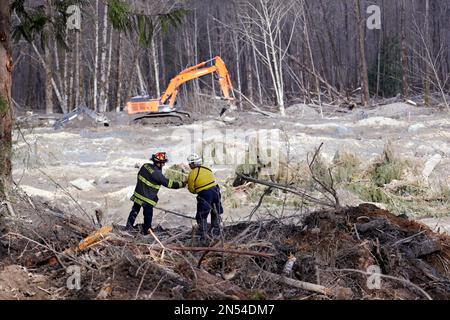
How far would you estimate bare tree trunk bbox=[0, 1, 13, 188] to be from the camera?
7.46 m

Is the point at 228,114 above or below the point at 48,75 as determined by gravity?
below

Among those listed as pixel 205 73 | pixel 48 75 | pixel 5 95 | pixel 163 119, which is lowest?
pixel 163 119

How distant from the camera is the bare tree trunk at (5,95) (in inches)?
294

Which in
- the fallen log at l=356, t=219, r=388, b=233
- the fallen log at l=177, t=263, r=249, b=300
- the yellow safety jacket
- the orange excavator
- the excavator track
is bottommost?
the fallen log at l=177, t=263, r=249, b=300

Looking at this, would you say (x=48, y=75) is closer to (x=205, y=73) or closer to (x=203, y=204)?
(x=205, y=73)

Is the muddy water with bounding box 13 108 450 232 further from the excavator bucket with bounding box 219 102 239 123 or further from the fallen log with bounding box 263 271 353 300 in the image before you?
the fallen log with bounding box 263 271 353 300

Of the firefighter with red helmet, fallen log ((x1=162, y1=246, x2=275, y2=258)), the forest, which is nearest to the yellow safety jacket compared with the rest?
the forest

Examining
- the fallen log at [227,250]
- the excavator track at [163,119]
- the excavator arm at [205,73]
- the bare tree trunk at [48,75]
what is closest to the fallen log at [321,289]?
the fallen log at [227,250]

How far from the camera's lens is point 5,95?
752cm

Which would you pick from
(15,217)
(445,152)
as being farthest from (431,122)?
(15,217)

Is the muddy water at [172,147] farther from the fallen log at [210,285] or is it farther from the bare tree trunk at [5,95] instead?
the fallen log at [210,285]

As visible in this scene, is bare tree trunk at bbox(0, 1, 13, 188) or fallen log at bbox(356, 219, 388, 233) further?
bare tree trunk at bbox(0, 1, 13, 188)

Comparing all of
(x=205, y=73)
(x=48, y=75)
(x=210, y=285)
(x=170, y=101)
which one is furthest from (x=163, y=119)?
(x=210, y=285)

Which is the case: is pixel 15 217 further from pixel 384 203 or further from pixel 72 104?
pixel 72 104
